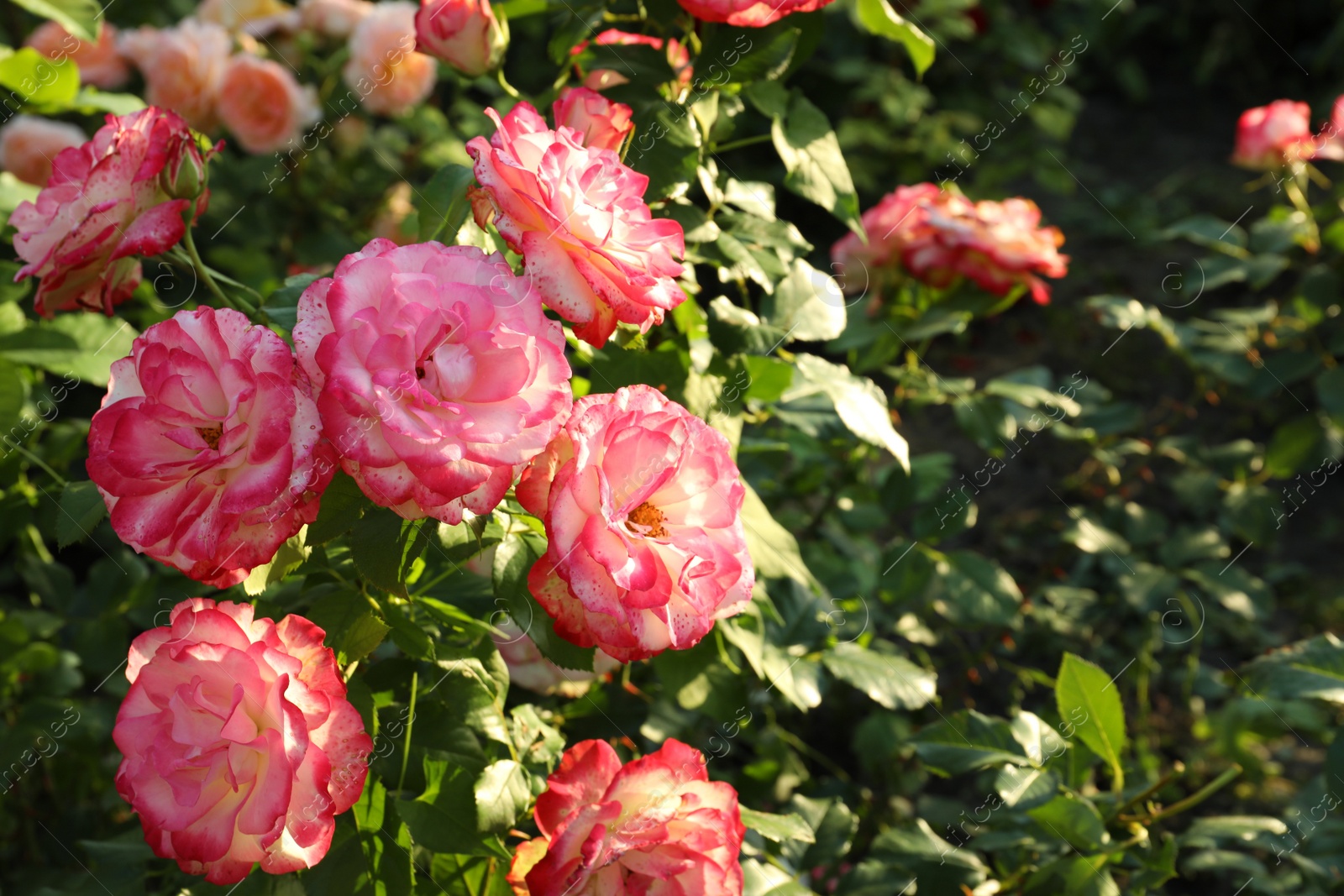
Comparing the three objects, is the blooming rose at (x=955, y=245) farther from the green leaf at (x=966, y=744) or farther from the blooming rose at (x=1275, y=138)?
the blooming rose at (x=1275, y=138)

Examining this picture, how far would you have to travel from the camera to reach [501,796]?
80cm

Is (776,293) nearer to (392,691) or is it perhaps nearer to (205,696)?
(392,691)

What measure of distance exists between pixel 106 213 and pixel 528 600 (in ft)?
1.45

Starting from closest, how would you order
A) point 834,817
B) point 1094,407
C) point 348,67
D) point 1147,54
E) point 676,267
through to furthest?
point 676,267
point 834,817
point 1094,407
point 348,67
point 1147,54

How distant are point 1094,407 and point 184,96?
1.89m

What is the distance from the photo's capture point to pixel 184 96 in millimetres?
2043

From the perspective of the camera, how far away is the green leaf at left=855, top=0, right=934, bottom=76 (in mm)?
1019

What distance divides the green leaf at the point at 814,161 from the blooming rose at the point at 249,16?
1.63 m

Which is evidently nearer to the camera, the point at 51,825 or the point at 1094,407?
the point at 51,825

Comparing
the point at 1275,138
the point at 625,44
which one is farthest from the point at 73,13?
the point at 1275,138

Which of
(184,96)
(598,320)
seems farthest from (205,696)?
(184,96)

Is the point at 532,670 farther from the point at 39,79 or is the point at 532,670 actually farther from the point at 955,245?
the point at 39,79

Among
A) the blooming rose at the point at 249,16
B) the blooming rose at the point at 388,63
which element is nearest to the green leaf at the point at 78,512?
the blooming rose at the point at 388,63

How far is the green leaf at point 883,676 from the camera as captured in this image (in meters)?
1.23
